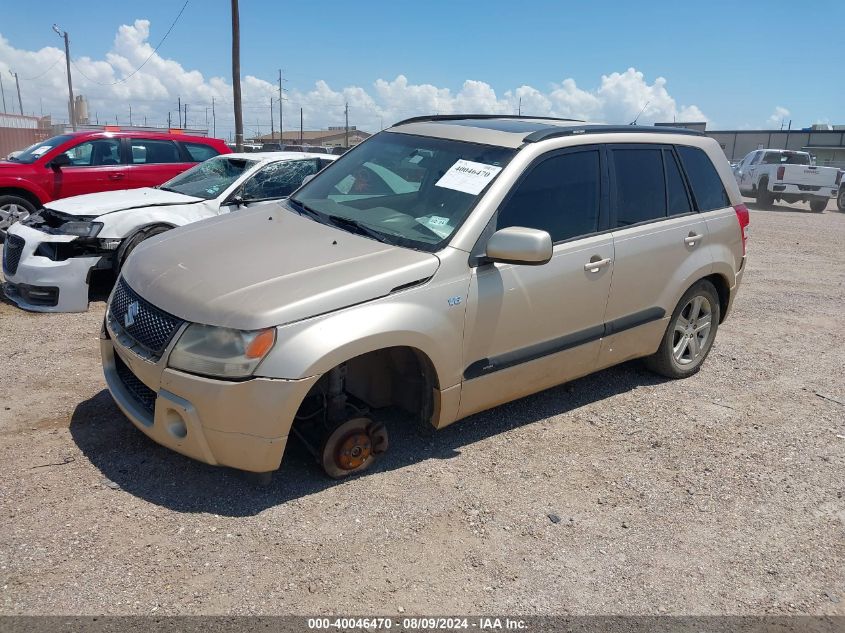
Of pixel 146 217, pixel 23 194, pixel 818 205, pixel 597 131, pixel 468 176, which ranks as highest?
pixel 597 131

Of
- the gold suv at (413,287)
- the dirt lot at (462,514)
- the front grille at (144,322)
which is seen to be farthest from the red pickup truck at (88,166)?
the front grille at (144,322)

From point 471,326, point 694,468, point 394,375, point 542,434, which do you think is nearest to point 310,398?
point 394,375

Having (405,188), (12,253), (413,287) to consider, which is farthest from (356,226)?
(12,253)

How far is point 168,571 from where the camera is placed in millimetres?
2848

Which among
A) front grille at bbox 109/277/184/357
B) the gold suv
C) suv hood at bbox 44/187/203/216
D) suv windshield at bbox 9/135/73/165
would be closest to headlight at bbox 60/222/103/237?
suv hood at bbox 44/187/203/216

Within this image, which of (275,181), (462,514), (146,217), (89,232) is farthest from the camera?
(275,181)

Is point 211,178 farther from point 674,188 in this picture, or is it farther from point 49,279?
point 674,188

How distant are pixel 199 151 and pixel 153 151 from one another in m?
0.62

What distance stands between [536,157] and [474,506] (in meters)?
1.97

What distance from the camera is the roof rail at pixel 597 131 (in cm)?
409

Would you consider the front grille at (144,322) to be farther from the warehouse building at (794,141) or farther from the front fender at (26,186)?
the warehouse building at (794,141)

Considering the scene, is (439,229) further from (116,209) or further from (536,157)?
(116,209)

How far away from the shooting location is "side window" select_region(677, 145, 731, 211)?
504 cm

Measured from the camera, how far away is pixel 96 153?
9664 mm
